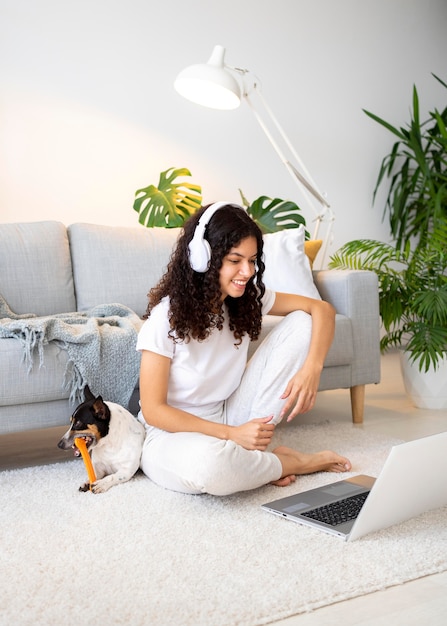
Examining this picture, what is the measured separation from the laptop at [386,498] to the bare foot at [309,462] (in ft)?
0.42

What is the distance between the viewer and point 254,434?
1893mm

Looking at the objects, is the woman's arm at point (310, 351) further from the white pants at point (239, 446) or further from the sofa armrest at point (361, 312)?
the sofa armrest at point (361, 312)

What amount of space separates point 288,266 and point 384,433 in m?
0.72

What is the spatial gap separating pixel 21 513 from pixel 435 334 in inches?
72.5

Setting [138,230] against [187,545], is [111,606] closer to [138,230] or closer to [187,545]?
[187,545]

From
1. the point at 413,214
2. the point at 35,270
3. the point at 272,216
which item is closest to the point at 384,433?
the point at 272,216

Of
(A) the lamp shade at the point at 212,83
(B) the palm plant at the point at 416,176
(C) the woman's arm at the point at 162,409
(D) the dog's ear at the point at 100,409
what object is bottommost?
(D) the dog's ear at the point at 100,409

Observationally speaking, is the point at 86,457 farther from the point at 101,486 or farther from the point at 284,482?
the point at 284,482

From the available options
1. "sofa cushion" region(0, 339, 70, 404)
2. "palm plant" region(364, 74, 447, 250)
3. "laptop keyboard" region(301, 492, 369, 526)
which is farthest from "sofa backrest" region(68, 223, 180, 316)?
"palm plant" region(364, 74, 447, 250)

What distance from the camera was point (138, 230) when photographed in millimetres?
3195

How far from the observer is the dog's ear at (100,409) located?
206cm

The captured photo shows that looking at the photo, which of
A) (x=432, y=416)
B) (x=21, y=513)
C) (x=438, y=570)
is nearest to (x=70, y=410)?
(x=21, y=513)

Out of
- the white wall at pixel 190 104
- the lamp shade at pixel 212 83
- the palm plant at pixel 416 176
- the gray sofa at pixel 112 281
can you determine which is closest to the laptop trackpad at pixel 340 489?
the gray sofa at pixel 112 281

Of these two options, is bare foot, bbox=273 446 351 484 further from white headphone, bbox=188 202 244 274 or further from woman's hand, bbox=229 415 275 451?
white headphone, bbox=188 202 244 274
